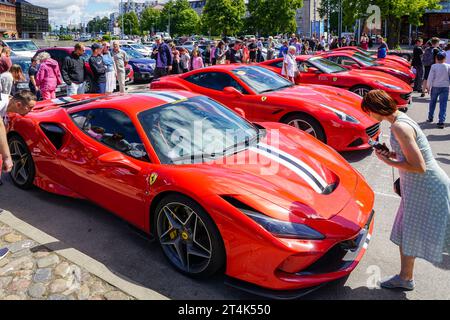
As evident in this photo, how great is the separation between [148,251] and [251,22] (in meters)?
61.8

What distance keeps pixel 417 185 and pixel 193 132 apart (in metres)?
1.95

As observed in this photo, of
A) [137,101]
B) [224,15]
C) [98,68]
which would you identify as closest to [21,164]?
[137,101]

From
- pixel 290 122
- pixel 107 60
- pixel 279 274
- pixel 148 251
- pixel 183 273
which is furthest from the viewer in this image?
pixel 107 60

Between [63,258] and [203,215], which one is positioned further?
[63,258]

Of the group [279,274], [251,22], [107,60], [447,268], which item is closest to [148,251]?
[279,274]

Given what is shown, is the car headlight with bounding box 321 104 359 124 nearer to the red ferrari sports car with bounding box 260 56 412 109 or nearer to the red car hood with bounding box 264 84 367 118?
the red car hood with bounding box 264 84 367 118

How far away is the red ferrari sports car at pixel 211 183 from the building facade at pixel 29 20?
128895 mm

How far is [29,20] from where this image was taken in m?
127

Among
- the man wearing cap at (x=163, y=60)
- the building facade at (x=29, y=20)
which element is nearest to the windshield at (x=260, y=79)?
the man wearing cap at (x=163, y=60)

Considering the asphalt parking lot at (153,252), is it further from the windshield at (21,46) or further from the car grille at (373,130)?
the windshield at (21,46)

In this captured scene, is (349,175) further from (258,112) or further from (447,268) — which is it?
(258,112)

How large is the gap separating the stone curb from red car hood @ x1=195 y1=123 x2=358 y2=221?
36.0 inches

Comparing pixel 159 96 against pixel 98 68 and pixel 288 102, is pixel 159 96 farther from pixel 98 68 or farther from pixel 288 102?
pixel 98 68

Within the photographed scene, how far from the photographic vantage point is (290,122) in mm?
6660
